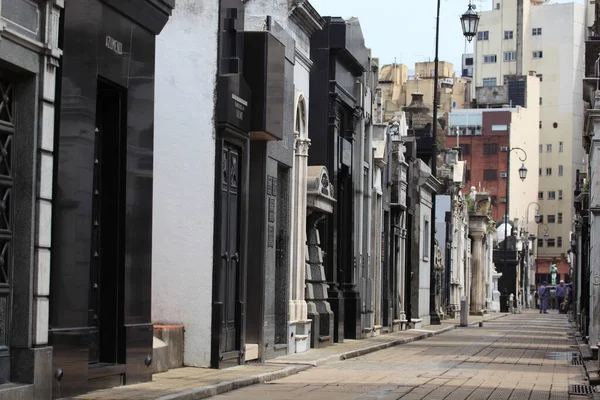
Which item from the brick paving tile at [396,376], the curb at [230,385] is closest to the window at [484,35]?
the brick paving tile at [396,376]

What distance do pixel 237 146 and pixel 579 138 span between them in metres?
122

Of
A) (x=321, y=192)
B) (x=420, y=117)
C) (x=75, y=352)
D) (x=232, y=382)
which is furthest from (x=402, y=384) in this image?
(x=420, y=117)

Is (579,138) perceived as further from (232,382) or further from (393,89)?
(232,382)

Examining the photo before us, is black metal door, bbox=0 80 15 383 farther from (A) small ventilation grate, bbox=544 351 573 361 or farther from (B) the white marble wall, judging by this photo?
(A) small ventilation grate, bbox=544 351 573 361

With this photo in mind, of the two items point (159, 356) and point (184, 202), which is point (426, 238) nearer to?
point (184, 202)

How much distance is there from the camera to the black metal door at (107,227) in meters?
14.5

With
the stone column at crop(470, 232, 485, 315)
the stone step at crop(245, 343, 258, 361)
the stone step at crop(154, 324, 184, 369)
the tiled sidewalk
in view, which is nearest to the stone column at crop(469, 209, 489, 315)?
the stone column at crop(470, 232, 485, 315)

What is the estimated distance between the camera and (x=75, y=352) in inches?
511

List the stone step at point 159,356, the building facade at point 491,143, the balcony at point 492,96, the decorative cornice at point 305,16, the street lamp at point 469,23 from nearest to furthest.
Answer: the stone step at point 159,356 → the decorative cornice at point 305,16 → the street lamp at point 469,23 → the building facade at point 491,143 → the balcony at point 492,96

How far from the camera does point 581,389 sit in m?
17.2

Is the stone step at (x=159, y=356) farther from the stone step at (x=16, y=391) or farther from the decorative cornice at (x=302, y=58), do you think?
the decorative cornice at (x=302, y=58)

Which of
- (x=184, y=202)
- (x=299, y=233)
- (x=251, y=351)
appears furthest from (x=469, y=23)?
(x=184, y=202)

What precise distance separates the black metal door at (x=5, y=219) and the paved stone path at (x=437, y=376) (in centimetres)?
333

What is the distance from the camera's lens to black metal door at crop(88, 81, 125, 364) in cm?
1450
